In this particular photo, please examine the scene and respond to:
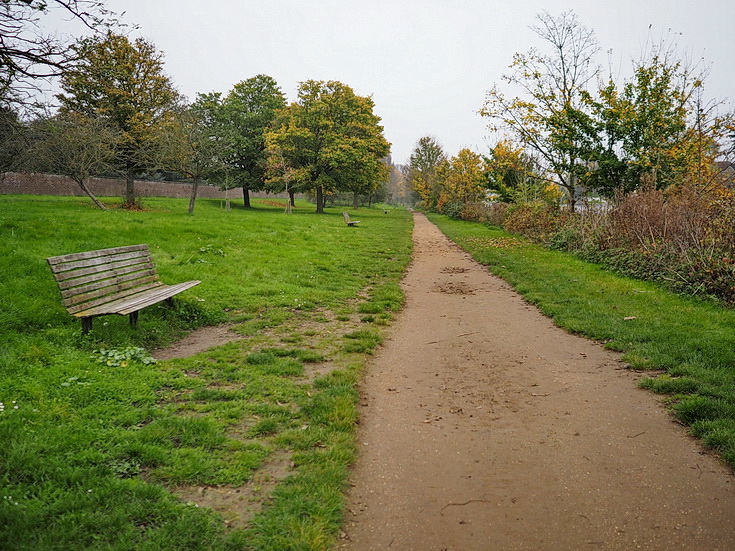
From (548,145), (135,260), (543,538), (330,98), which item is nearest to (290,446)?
(543,538)

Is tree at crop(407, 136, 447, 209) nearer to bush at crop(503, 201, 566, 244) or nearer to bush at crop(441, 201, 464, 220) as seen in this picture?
bush at crop(441, 201, 464, 220)

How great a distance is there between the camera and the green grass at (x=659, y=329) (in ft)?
12.8

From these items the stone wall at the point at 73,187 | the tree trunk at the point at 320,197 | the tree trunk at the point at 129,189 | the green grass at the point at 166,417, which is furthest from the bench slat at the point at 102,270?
the tree trunk at the point at 320,197

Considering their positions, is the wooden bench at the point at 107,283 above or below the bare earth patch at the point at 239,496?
above

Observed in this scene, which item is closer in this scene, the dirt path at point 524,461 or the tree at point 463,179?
the dirt path at point 524,461

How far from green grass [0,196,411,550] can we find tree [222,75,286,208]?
97.2 feet

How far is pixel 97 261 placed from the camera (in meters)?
5.81

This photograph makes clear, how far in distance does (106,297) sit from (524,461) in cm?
527

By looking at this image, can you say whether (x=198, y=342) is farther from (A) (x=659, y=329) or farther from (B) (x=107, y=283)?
(A) (x=659, y=329)

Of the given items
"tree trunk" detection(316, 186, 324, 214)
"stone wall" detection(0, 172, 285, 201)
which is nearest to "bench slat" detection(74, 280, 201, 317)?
"stone wall" detection(0, 172, 285, 201)

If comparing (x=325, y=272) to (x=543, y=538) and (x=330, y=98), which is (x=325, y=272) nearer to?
(x=543, y=538)

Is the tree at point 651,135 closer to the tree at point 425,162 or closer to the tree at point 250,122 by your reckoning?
the tree at point 250,122

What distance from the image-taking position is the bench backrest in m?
5.16

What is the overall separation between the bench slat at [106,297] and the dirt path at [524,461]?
343 cm
